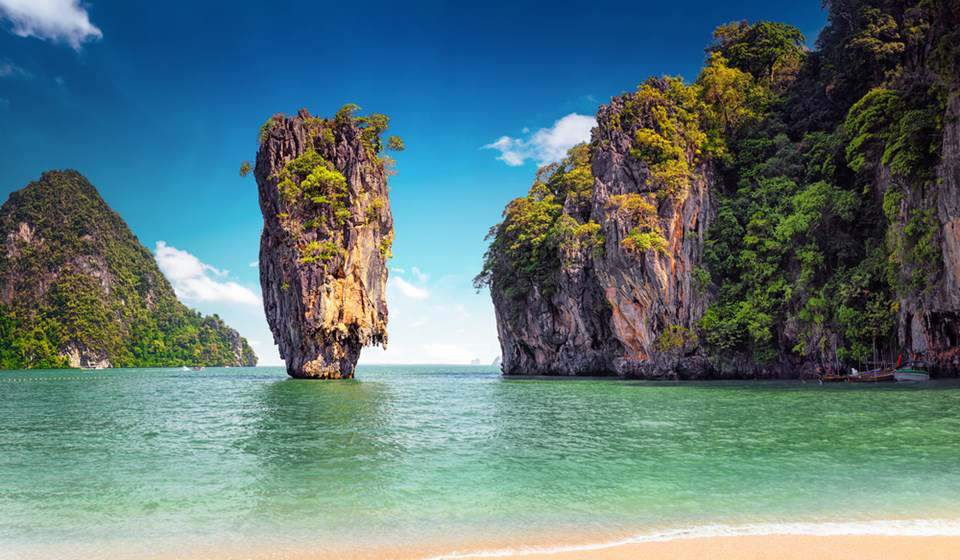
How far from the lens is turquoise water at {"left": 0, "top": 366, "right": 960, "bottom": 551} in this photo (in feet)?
21.4

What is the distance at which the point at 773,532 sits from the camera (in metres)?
5.89

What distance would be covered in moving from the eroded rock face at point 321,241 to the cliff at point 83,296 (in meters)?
70.2

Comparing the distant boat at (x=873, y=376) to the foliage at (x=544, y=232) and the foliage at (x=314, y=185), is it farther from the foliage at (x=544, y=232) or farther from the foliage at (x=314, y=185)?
the foliage at (x=314, y=185)

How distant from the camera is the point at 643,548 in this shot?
5.46 meters

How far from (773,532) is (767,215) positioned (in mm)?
32320

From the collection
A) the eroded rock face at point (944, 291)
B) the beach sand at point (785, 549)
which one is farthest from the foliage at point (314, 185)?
the beach sand at point (785, 549)

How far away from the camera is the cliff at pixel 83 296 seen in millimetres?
93625

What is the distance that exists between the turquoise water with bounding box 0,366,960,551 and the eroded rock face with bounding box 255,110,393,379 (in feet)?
77.0

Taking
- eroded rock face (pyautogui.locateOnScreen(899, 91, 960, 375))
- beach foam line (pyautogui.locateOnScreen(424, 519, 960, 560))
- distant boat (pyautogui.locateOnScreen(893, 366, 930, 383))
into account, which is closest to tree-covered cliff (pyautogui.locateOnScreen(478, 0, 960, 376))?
eroded rock face (pyautogui.locateOnScreen(899, 91, 960, 375))

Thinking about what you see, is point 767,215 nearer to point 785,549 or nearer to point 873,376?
point 873,376

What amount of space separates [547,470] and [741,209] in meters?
32.5

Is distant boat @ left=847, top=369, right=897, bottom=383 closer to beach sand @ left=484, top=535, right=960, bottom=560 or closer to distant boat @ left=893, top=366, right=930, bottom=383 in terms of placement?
distant boat @ left=893, top=366, right=930, bottom=383

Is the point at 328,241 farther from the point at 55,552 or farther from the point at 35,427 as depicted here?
the point at 55,552

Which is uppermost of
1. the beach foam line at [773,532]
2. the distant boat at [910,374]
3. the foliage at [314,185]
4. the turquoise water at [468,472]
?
the foliage at [314,185]
